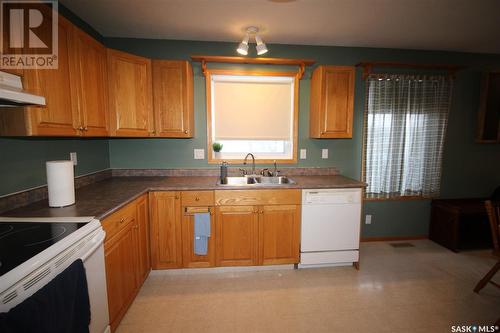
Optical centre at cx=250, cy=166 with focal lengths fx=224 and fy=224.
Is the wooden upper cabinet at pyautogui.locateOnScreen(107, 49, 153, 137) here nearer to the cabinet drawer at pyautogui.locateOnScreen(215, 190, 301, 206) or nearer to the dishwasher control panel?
the cabinet drawer at pyautogui.locateOnScreen(215, 190, 301, 206)

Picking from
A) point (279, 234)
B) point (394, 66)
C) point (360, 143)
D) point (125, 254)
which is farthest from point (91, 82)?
point (394, 66)

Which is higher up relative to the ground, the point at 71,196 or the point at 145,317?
the point at 71,196

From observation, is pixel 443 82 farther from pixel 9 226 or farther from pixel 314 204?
pixel 9 226

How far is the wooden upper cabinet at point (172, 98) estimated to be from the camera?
Result: 2406 millimetres

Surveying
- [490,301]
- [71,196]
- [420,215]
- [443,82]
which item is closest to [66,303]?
[71,196]

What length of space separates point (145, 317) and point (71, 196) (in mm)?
1104

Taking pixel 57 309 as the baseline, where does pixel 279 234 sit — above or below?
below

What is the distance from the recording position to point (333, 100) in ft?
8.46

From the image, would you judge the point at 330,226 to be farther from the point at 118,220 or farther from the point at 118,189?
the point at 118,189

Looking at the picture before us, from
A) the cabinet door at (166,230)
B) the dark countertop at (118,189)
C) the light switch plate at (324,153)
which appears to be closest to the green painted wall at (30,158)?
the dark countertop at (118,189)

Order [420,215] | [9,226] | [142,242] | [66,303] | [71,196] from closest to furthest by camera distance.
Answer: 1. [66,303]
2. [9,226]
3. [71,196]
4. [142,242]
5. [420,215]

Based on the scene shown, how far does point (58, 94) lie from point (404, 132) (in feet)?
11.9

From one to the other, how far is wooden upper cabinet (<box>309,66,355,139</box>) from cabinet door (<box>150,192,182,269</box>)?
5.98 ft

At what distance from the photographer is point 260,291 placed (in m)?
2.11
